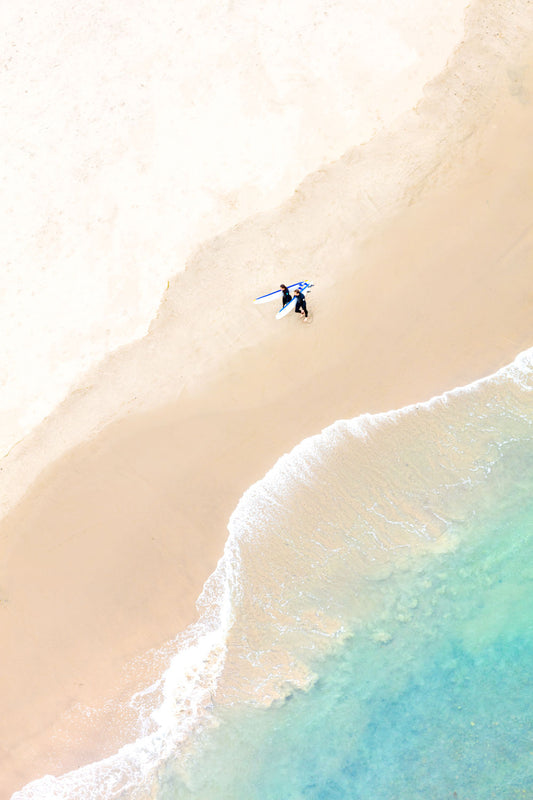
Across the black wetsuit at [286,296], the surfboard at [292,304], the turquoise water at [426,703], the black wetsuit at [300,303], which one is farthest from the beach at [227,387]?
the turquoise water at [426,703]

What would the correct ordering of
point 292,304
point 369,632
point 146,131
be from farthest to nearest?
point 146,131 < point 292,304 < point 369,632

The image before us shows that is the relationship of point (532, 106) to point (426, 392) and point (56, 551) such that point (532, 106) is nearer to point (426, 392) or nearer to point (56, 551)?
point (426, 392)

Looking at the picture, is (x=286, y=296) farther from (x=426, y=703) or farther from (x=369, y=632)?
(x=426, y=703)

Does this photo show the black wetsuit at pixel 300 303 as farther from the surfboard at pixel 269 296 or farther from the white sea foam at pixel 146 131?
the white sea foam at pixel 146 131

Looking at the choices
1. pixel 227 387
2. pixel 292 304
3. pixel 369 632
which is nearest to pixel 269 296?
pixel 292 304

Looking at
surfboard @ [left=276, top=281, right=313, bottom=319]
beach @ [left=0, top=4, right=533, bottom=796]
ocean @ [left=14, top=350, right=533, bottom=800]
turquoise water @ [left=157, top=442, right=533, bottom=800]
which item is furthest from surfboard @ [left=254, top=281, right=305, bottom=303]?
turquoise water @ [left=157, top=442, right=533, bottom=800]

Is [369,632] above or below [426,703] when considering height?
above

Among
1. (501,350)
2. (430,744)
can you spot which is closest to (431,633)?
(430,744)
